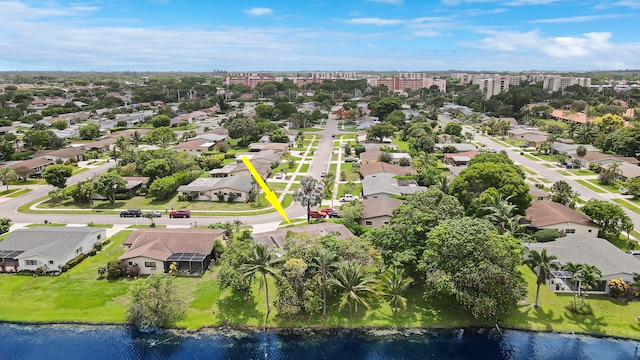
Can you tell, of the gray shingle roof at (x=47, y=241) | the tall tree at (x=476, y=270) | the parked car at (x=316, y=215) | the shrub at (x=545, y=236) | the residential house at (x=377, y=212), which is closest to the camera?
the tall tree at (x=476, y=270)

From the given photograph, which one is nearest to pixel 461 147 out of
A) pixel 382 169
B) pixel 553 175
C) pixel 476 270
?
pixel 553 175

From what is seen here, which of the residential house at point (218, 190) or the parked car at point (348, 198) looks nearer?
the parked car at point (348, 198)

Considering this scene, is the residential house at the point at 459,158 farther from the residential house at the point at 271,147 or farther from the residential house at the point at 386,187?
the residential house at the point at 271,147

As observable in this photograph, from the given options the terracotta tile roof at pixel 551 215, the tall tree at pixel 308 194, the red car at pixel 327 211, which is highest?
the tall tree at pixel 308 194

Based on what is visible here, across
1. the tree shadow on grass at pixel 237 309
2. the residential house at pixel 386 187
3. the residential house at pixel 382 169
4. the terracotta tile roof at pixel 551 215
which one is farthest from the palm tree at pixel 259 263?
the residential house at pixel 382 169

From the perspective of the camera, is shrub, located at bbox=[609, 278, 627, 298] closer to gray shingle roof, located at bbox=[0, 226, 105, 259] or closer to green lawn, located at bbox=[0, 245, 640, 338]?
green lawn, located at bbox=[0, 245, 640, 338]

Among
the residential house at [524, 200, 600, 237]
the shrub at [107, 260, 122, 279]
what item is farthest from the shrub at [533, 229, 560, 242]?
the shrub at [107, 260, 122, 279]

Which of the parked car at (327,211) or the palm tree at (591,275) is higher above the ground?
the palm tree at (591,275)

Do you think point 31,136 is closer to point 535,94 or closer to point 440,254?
point 440,254
